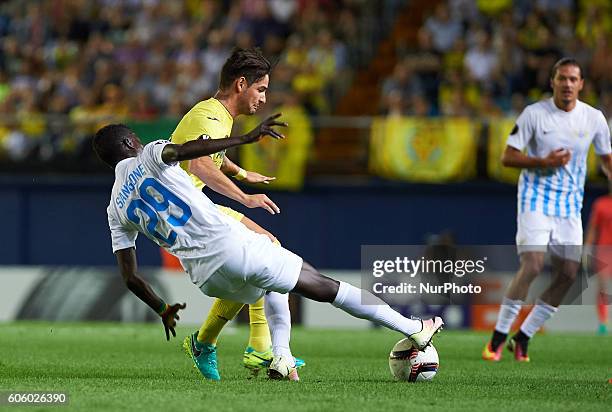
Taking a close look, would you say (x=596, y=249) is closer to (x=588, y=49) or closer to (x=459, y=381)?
(x=588, y=49)

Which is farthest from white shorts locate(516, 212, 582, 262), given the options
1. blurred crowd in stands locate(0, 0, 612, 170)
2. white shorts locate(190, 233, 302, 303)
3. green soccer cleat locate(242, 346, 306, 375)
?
blurred crowd in stands locate(0, 0, 612, 170)

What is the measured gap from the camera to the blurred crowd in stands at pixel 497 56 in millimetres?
17609

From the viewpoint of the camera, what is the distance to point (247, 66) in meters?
8.11

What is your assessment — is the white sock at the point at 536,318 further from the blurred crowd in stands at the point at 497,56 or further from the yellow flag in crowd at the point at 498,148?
the blurred crowd in stands at the point at 497,56

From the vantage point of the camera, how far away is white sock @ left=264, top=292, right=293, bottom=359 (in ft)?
26.7

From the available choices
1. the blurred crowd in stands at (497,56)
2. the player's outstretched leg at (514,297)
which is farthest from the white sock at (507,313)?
the blurred crowd in stands at (497,56)

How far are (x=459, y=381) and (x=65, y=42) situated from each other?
14041 millimetres

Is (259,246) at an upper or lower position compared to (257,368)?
upper

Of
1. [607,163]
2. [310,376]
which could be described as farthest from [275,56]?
[310,376]

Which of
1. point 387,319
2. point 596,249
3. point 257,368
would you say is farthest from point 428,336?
point 596,249

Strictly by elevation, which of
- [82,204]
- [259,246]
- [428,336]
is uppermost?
[259,246]

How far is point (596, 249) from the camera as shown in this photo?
15.8 metres

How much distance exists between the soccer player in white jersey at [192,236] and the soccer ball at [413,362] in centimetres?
41

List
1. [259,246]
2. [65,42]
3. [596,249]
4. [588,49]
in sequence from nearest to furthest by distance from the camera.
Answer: [259,246] < [596,249] < [588,49] < [65,42]
